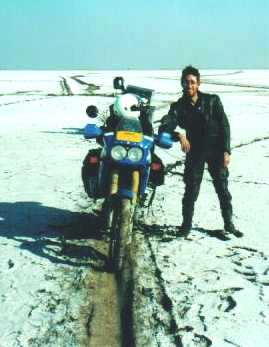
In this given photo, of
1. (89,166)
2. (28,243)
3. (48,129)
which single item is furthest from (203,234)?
(48,129)

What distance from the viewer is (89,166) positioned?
4.98 meters

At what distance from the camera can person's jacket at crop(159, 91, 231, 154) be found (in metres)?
5.10

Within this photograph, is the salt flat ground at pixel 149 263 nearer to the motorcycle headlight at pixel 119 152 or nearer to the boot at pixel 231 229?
the boot at pixel 231 229

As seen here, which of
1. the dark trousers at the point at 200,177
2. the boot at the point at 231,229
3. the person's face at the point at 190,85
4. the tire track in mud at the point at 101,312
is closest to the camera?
the tire track in mud at the point at 101,312

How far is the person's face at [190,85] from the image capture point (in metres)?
4.95

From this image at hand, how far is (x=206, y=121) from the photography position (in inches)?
201

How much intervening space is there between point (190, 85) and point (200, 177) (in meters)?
0.95

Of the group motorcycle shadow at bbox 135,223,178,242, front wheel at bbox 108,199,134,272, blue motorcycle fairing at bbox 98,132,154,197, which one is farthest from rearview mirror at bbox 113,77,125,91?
front wheel at bbox 108,199,134,272

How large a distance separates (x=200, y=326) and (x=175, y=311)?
0.25 meters

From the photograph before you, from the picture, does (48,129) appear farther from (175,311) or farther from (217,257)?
(175,311)

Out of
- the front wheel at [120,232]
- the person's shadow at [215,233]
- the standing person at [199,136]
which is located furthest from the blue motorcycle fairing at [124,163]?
the person's shadow at [215,233]

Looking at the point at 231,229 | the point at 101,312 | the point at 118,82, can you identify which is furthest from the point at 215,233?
the point at 118,82

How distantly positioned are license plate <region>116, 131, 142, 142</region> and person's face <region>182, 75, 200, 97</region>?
84cm

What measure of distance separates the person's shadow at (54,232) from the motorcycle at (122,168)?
13.2 inches
